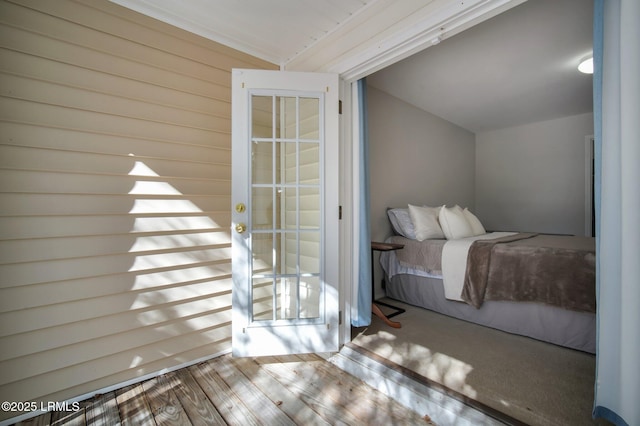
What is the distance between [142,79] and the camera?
1857 mm

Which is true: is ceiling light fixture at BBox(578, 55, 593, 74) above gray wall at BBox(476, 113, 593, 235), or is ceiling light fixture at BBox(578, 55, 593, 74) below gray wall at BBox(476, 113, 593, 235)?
above

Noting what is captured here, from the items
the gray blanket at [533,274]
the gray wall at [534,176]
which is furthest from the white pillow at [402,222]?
the gray wall at [534,176]

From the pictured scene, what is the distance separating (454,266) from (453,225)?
2.13 feet

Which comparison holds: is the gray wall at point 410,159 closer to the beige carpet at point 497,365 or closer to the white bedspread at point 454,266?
the white bedspread at point 454,266

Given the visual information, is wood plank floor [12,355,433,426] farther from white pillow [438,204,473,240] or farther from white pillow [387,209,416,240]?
white pillow [438,204,473,240]

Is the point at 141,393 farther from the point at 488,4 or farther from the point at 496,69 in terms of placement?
the point at 496,69

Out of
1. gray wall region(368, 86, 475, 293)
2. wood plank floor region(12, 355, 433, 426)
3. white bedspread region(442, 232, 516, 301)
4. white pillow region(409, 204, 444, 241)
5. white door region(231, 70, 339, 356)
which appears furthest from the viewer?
gray wall region(368, 86, 475, 293)

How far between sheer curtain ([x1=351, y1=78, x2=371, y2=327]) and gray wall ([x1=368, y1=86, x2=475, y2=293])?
3.19ft

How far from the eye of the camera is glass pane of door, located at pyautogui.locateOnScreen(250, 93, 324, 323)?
6.79 feet

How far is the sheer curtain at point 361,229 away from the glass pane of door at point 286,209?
16.8 inches

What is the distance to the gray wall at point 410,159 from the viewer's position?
3471 millimetres

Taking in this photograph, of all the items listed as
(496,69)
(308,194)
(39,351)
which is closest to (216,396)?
(39,351)

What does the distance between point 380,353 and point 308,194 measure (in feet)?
4.25

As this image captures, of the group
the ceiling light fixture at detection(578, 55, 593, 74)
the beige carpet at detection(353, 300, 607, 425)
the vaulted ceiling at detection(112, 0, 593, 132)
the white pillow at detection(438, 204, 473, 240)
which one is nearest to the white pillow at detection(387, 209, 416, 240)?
the white pillow at detection(438, 204, 473, 240)
